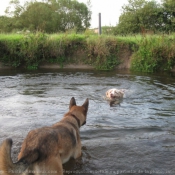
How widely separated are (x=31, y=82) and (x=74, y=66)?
5292 mm

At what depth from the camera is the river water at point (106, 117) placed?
4725 mm

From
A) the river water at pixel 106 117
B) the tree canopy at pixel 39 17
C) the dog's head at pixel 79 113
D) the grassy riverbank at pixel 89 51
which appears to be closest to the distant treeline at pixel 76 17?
the tree canopy at pixel 39 17

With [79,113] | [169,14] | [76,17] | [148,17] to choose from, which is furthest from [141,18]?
[79,113]

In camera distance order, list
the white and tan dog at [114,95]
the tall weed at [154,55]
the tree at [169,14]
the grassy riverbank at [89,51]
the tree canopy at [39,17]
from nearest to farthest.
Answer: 1. the white and tan dog at [114,95]
2. the tall weed at [154,55]
3. the grassy riverbank at [89,51]
4. the tree at [169,14]
5. the tree canopy at [39,17]

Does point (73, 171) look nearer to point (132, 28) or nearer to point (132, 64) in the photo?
point (132, 64)

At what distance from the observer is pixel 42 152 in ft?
11.0

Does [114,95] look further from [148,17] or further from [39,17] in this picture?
[39,17]

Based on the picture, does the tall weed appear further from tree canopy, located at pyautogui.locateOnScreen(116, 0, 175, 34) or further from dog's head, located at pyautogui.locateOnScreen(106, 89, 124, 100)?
tree canopy, located at pyautogui.locateOnScreen(116, 0, 175, 34)

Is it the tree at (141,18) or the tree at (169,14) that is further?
the tree at (141,18)

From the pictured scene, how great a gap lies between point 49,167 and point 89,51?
544 inches

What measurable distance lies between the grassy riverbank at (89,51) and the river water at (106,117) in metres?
2.73

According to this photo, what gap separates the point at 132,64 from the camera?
16.4 meters

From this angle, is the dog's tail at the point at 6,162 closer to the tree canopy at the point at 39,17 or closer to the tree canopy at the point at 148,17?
the tree canopy at the point at 148,17

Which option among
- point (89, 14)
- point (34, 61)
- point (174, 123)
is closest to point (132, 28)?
point (89, 14)
